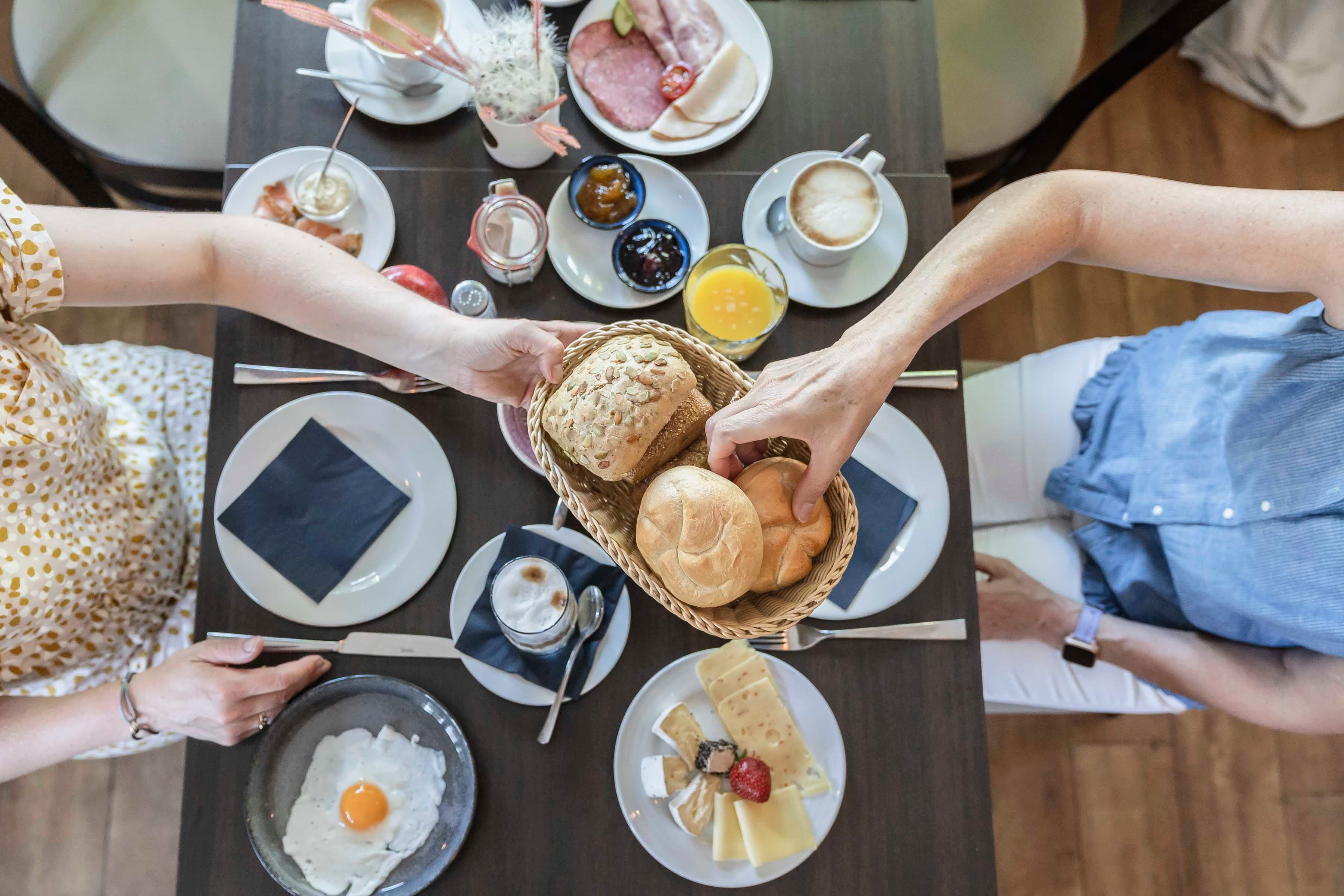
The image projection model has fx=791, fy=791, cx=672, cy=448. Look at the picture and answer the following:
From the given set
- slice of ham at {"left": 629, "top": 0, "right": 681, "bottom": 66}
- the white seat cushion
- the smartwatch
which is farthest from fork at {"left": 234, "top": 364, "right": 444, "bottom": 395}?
the smartwatch

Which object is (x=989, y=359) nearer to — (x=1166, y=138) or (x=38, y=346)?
(x=1166, y=138)

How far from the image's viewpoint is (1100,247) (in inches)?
47.0

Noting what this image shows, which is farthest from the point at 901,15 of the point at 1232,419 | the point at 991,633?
the point at 991,633

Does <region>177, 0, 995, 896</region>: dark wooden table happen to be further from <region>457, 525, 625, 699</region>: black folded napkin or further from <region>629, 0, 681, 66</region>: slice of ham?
<region>629, 0, 681, 66</region>: slice of ham

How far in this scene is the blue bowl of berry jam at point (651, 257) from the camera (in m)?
1.23

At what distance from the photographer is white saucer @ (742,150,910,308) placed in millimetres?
1269

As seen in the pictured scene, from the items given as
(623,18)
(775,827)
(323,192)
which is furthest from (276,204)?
(775,827)

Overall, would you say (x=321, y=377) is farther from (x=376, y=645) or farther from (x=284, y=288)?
(x=376, y=645)

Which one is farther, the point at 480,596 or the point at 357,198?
the point at 357,198

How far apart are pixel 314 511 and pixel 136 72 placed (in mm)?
1205

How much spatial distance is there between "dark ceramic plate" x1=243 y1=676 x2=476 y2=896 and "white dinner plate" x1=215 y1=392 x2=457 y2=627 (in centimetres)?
11

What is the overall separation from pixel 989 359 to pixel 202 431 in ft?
6.78

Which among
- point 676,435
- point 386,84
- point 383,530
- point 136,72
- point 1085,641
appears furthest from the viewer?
point 136,72

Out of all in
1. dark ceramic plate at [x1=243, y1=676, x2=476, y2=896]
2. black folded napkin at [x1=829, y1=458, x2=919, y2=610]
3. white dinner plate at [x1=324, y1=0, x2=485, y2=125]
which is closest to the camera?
dark ceramic plate at [x1=243, y1=676, x2=476, y2=896]
